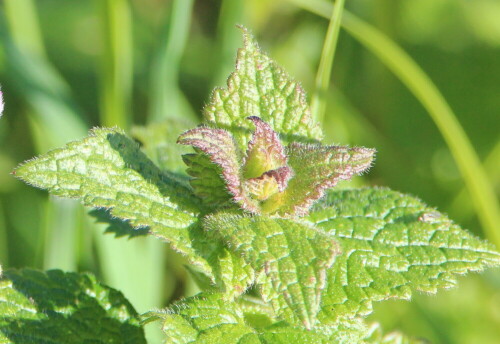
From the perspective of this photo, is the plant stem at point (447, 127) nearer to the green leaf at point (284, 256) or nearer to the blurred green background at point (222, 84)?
the blurred green background at point (222, 84)

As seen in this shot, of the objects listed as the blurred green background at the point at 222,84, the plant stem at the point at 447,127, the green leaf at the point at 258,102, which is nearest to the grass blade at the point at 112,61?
the blurred green background at the point at 222,84

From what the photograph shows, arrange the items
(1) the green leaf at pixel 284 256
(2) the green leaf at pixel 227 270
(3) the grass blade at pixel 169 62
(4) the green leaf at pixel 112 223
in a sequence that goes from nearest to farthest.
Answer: (1) the green leaf at pixel 284 256 < (2) the green leaf at pixel 227 270 < (4) the green leaf at pixel 112 223 < (3) the grass blade at pixel 169 62

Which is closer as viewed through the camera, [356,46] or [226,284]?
[226,284]

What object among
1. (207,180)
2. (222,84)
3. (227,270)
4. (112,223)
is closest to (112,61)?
(222,84)

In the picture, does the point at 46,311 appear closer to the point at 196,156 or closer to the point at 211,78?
the point at 196,156

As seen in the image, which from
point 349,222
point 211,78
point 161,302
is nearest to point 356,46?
point 211,78

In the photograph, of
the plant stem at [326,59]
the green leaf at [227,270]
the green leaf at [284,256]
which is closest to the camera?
the green leaf at [284,256]
